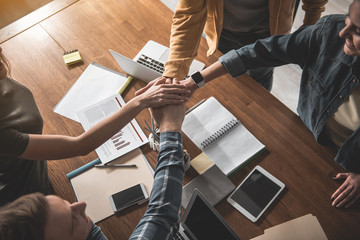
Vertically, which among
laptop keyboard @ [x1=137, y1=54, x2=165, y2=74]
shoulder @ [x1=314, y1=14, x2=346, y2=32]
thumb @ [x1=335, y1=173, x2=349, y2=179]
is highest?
shoulder @ [x1=314, y1=14, x2=346, y2=32]

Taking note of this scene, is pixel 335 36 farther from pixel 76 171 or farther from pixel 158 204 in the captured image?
pixel 76 171

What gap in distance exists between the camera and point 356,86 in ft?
3.48

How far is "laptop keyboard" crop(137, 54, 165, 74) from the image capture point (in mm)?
1534

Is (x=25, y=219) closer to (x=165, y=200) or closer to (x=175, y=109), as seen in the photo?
(x=165, y=200)

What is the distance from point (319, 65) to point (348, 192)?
1.74 ft

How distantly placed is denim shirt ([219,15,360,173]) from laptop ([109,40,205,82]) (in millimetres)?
329

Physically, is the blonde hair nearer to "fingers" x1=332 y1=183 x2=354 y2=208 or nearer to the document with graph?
the document with graph

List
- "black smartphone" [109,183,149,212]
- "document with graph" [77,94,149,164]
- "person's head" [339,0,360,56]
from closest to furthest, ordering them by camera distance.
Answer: "person's head" [339,0,360,56] → "black smartphone" [109,183,149,212] → "document with graph" [77,94,149,164]

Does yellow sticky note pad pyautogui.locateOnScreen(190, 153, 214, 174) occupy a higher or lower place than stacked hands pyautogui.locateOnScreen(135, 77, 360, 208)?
lower

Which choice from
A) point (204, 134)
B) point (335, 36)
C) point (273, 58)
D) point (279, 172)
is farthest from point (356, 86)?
point (204, 134)

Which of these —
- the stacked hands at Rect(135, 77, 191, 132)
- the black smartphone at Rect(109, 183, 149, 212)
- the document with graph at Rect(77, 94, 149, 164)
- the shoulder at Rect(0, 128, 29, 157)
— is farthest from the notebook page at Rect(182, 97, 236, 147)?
the shoulder at Rect(0, 128, 29, 157)

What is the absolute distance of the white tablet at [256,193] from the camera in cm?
117

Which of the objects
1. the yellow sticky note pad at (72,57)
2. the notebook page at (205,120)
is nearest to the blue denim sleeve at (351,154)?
the notebook page at (205,120)

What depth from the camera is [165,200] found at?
36.9 inches
